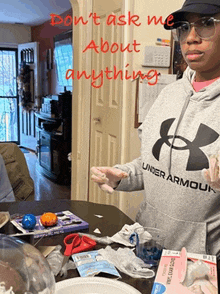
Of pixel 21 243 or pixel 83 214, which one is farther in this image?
pixel 83 214

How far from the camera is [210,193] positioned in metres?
1.16

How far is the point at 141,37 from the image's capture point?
2.53m

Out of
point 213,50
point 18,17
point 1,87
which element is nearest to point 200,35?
point 213,50

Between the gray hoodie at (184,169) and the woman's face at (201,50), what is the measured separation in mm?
72

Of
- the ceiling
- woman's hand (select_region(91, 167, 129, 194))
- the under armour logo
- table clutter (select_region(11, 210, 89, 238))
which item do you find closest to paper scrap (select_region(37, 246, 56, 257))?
table clutter (select_region(11, 210, 89, 238))

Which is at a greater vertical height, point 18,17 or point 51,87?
point 18,17

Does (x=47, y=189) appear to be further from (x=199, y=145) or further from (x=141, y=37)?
(x=199, y=145)

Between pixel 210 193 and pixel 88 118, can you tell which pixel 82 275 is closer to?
pixel 210 193

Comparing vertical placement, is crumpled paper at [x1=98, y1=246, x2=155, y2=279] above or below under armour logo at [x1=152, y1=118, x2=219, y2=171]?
below

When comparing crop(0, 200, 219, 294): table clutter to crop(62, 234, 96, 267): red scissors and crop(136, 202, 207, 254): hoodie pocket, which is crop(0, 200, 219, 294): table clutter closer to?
crop(62, 234, 96, 267): red scissors

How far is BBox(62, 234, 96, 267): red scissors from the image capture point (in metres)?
1.00

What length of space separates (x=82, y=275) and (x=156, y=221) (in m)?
0.48

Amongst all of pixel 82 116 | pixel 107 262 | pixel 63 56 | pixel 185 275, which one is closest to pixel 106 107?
pixel 82 116

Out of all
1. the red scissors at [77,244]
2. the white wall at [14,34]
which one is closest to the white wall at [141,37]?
the red scissors at [77,244]
